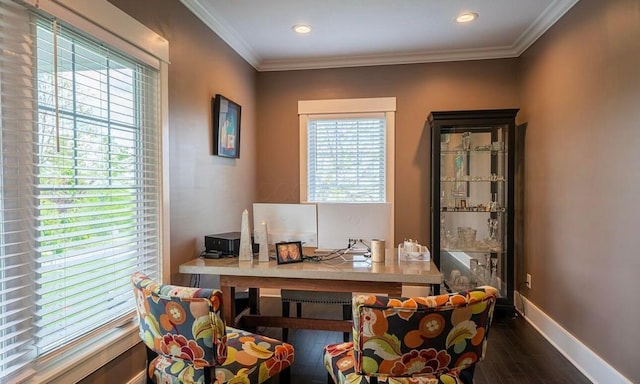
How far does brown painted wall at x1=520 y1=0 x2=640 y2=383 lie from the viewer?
207cm

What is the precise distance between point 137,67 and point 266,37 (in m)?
1.55

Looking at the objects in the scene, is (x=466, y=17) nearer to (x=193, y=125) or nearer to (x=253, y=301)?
(x=193, y=125)

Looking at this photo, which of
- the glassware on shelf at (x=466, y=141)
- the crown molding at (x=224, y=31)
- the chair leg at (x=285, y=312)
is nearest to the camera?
the crown molding at (x=224, y=31)

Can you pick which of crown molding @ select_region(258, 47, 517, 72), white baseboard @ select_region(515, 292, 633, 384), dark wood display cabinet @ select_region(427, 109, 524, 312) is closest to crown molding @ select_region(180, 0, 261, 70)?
crown molding @ select_region(258, 47, 517, 72)

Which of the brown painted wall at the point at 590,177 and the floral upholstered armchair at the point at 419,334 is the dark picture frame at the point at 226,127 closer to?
the floral upholstered armchair at the point at 419,334

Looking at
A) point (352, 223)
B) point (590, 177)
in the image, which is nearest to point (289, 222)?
point (352, 223)

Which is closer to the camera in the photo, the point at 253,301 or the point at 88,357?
the point at 88,357

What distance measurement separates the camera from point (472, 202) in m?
3.70

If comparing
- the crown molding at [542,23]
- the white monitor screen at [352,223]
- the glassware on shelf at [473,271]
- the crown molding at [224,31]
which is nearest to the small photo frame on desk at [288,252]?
the white monitor screen at [352,223]

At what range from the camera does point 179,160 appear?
2.53m

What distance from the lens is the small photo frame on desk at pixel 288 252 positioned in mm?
2359

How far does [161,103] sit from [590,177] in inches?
112

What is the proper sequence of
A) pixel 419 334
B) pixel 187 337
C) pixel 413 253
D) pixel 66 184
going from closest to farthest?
pixel 419 334
pixel 187 337
pixel 66 184
pixel 413 253

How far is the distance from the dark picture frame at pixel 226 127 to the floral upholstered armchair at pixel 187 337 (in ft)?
5.63
